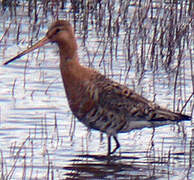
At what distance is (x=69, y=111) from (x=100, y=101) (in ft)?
3.79

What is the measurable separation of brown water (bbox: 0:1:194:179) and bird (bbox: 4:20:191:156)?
0.79 feet

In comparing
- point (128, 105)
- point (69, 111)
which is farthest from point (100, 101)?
point (69, 111)

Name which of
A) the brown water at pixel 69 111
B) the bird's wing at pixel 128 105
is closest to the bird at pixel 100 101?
the bird's wing at pixel 128 105

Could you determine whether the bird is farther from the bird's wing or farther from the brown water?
the brown water

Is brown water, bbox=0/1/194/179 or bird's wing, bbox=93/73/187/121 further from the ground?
bird's wing, bbox=93/73/187/121

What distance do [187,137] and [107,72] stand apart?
97.2 inches

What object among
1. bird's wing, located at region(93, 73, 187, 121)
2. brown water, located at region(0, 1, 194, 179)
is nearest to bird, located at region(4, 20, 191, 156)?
bird's wing, located at region(93, 73, 187, 121)

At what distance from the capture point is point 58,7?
13727 millimetres

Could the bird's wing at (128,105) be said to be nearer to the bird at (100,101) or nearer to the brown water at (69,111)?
the bird at (100,101)

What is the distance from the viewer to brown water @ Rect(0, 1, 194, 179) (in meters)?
7.52

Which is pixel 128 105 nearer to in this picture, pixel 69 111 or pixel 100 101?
pixel 100 101

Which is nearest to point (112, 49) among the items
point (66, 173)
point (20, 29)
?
point (20, 29)

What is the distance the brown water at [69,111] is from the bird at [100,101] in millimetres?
240

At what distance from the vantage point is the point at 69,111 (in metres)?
9.07
